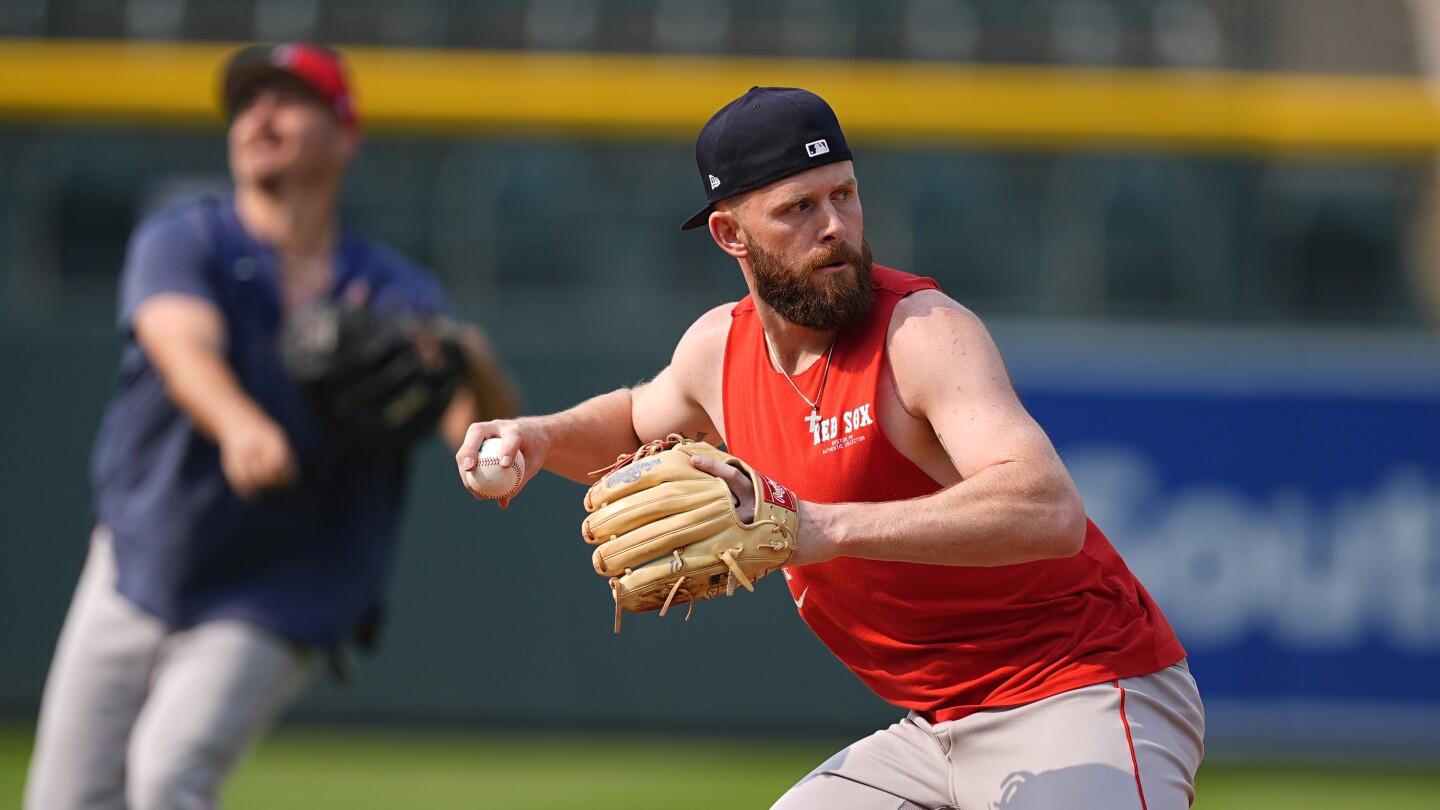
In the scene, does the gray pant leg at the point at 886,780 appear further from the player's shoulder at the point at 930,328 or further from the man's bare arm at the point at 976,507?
the player's shoulder at the point at 930,328

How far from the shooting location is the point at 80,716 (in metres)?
4.75

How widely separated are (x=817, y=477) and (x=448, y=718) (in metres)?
6.84

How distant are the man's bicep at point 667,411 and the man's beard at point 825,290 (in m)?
0.47

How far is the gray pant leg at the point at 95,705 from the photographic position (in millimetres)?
4711

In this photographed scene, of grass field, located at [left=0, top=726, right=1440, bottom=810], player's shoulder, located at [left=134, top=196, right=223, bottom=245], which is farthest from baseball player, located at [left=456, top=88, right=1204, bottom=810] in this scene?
grass field, located at [left=0, top=726, right=1440, bottom=810]

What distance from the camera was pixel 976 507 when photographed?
3.07m

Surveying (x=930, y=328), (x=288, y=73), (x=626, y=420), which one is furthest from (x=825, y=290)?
(x=288, y=73)

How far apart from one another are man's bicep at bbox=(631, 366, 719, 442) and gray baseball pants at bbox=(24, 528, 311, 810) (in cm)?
149

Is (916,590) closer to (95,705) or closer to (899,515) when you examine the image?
(899,515)

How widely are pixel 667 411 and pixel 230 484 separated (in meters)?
1.70

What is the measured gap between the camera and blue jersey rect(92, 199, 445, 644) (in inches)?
194

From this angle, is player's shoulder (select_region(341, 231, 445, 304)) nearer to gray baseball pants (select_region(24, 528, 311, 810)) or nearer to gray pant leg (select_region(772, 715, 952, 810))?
gray baseball pants (select_region(24, 528, 311, 810))

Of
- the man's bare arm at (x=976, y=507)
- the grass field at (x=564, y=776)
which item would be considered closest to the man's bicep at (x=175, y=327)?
the man's bare arm at (x=976, y=507)

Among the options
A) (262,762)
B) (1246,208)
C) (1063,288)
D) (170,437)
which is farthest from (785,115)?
(1246,208)
